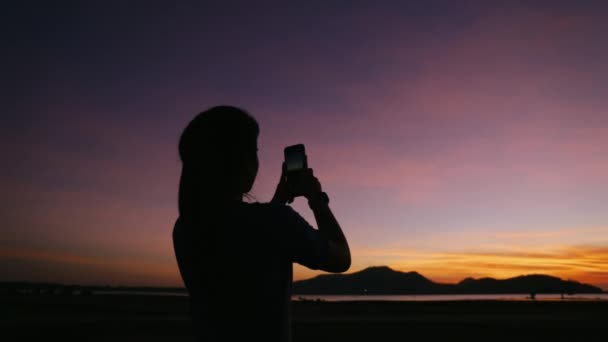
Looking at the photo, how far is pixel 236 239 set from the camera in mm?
1830

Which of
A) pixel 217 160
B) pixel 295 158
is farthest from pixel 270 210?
pixel 295 158

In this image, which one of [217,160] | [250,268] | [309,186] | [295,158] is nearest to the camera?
[250,268]

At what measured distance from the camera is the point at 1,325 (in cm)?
1755

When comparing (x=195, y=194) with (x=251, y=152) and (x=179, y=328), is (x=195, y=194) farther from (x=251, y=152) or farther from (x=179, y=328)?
(x=179, y=328)

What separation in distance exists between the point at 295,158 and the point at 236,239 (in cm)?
57

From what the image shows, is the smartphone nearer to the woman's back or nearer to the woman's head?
the woman's head

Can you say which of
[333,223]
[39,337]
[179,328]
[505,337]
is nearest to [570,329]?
[505,337]

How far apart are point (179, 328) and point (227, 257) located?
17.6 m

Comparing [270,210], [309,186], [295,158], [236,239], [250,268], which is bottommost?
[250,268]

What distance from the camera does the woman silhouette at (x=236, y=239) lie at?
5.89ft

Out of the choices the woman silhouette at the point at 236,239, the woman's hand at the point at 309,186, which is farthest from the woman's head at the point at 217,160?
the woman's hand at the point at 309,186

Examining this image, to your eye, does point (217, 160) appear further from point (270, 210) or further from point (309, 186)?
→ point (309, 186)

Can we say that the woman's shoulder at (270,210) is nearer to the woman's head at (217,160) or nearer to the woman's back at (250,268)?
the woman's back at (250,268)

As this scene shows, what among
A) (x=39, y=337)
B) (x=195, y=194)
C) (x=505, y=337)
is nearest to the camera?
(x=195, y=194)
